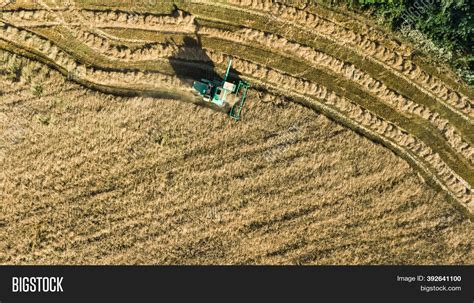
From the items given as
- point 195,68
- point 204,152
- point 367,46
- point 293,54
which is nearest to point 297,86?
point 293,54

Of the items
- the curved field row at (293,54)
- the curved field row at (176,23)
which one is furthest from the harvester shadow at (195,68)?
the curved field row at (176,23)

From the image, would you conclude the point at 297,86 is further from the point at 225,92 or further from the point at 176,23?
the point at 176,23

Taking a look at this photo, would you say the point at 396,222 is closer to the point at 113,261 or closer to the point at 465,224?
the point at 465,224

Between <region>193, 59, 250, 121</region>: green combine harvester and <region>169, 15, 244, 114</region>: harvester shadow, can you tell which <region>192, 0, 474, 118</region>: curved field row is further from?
<region>193, 59, 250, 121</region>: green combine harvester

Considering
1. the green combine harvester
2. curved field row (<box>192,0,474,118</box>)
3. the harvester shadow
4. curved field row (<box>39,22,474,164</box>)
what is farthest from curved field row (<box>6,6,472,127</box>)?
the green combine harvester

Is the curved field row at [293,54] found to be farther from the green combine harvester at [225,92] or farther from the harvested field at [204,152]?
the green combine harvester at [225,92]

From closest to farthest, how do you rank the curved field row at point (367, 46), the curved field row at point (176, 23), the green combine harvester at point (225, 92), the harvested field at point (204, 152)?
the green combine harvester at point (225, 92) → the harvested field at point (204, 152) → the curved field row at point (176, 23) → the curved field row at point (367, 46)
